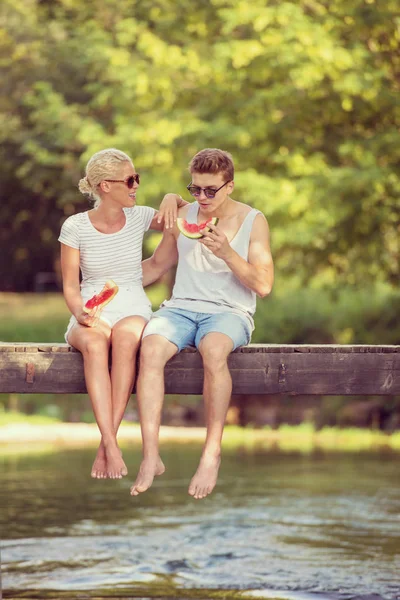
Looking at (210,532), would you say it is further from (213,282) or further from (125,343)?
(125,343)

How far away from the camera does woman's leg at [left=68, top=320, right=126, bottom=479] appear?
21.1ft

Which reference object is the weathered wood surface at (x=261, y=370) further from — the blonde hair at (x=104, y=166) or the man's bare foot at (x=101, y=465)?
the blonde hair at (x=104, y=166)

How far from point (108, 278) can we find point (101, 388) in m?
0.72

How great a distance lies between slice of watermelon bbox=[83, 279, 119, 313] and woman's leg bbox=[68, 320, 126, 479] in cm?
14

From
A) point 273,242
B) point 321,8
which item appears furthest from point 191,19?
point 273,242

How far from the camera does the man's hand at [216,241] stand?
638cm

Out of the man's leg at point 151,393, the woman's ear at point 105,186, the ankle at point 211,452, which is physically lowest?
the ankle at point 211,452

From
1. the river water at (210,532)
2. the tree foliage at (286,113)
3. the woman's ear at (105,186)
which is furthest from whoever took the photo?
the tree foliage at (286,113)

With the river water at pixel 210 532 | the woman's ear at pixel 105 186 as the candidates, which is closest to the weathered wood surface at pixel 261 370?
the woman's ear at pixel 105 186

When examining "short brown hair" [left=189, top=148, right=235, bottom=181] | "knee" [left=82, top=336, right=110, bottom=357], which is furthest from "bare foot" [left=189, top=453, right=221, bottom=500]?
"short brown hair" [left=189, top=148, right=235, bottom=181]

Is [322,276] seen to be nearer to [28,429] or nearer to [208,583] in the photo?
[28,429]

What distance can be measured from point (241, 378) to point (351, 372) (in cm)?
56

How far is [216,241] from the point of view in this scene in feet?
21.0

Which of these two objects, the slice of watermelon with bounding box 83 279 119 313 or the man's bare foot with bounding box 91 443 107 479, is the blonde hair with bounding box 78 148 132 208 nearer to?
the slice of watermelon with bounding box 83 279 119 313
